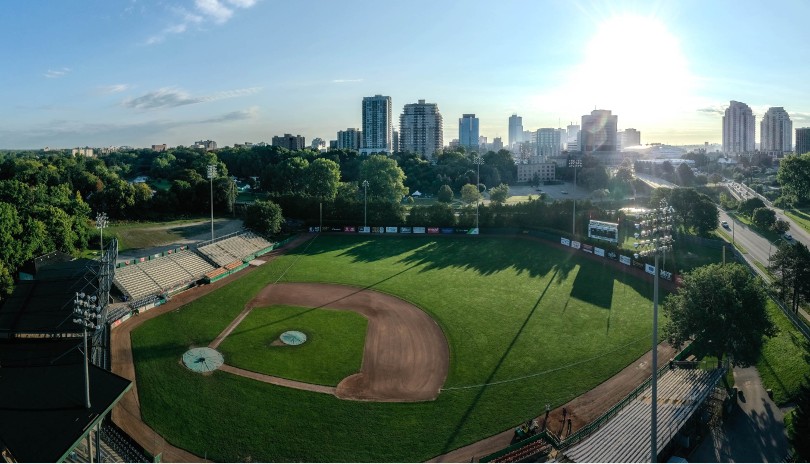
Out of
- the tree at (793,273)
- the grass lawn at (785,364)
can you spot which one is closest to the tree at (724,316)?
the grass lawn at (785,364)

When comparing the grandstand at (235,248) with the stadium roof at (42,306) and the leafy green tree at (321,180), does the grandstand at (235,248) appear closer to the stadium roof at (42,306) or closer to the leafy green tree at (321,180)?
the stadium roof at (42,306)

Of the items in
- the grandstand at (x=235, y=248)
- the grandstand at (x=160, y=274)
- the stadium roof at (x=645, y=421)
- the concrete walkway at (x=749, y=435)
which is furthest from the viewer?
the grandstand at (x=235, y=248)

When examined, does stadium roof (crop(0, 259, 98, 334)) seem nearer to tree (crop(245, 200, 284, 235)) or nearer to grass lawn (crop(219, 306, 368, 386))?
grass lawn (crop(219, 306, 368, 386))

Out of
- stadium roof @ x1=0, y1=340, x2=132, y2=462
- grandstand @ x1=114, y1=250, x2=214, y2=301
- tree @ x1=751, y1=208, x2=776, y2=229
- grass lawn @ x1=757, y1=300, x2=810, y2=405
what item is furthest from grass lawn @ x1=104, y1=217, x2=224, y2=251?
tree @ x1=751, y1=208, x2=776, y2=229

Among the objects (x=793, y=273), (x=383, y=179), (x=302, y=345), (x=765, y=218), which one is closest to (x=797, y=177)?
(x=765, y=218)

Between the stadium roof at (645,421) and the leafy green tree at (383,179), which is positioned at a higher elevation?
the leafy green tree at (383,179)
